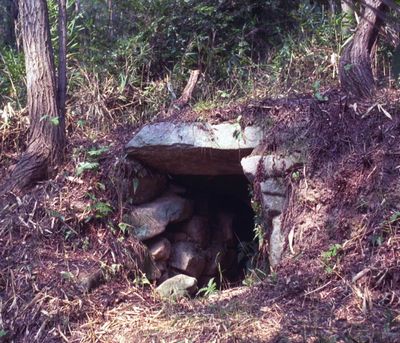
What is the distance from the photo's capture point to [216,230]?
723 centimetres

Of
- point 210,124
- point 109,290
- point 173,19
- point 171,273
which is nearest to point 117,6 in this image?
point 173,19

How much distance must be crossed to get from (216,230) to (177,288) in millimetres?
1821

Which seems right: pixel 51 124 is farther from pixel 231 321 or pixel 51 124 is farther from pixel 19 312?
pixel 231 321

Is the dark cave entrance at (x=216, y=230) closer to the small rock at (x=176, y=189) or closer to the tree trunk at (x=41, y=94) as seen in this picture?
the small rock at (x=176, y=189)

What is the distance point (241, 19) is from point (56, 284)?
4699 mm

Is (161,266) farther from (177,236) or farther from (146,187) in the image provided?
(146,187)

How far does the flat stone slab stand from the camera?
577cm


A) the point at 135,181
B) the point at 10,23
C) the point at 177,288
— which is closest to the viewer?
the point at 177,288

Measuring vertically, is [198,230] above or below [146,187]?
below

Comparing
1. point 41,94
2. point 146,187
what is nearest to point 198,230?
point 146,187

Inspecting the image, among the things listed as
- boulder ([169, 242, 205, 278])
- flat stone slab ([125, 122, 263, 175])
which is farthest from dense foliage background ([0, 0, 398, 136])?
boulder ([169, 242, 205, 278])

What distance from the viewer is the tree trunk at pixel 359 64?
561cm

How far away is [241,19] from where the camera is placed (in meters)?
8.11

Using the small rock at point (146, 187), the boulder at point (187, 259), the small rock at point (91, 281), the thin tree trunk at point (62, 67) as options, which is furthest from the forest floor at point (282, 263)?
the boulder at point (187, 259)
